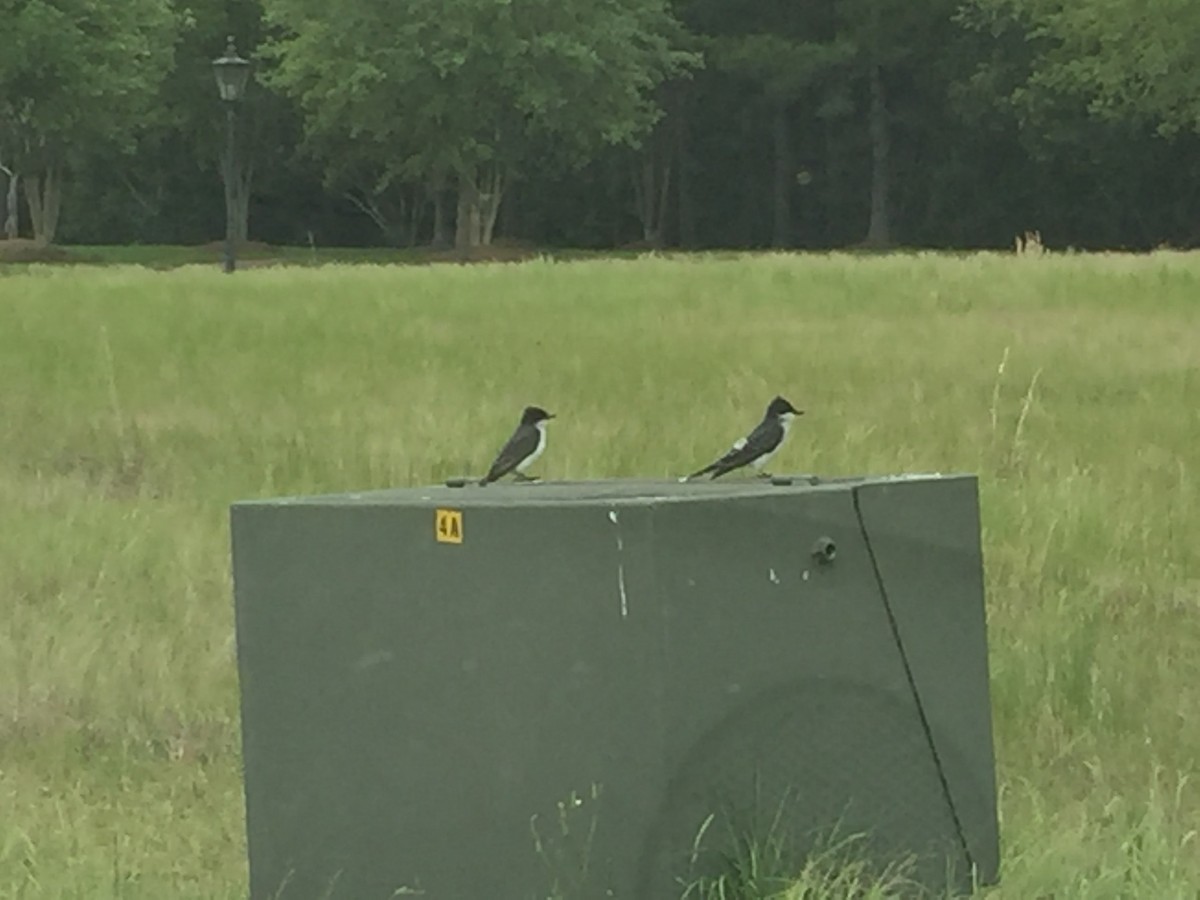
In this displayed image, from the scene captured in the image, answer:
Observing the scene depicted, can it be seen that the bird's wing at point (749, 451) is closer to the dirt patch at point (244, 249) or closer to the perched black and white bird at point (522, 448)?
the perched black and white bird at point (522, 448)

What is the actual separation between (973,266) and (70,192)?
50718 mm

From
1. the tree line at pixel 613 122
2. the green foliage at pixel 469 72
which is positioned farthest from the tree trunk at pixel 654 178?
the green foliage at pixel 469 72

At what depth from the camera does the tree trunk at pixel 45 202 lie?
2100 inches

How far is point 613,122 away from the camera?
5059 centimetres

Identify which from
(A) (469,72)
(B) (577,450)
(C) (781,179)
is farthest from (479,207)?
(B) (577,450)

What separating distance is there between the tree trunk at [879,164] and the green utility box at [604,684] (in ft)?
173

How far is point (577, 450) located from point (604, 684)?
6.57 m

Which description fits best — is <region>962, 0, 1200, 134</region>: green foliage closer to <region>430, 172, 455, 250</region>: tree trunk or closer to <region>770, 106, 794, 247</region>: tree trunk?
<region>770, 106, 794, 247</region>: tree trunk

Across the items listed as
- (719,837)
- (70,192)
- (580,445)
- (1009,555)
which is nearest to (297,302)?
(580,445)

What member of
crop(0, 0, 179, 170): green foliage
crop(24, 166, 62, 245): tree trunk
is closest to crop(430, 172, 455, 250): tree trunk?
crop(0, 0, 179, 170): green foliage

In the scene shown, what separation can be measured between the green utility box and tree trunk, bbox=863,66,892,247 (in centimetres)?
5288

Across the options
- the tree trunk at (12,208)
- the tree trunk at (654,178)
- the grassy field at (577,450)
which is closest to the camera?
the grassy field at (577,450)

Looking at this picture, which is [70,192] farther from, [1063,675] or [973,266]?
[1063,675]

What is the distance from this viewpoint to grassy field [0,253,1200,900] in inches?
208
